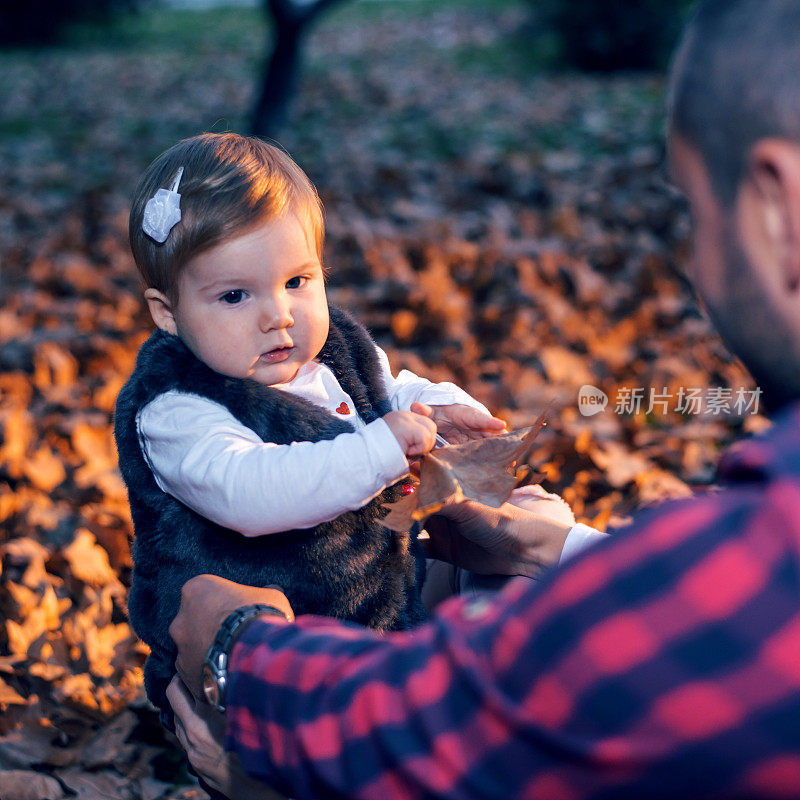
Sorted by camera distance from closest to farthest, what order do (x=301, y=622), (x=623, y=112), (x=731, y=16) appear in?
(x=731, y=16) < (x=301, y=622) < (x=623, y=112)

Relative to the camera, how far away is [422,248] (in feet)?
18.7

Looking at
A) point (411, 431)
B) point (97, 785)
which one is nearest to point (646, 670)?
point (411, 431)

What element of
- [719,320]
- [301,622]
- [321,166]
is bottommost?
[321,166]

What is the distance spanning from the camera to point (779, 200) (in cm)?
101

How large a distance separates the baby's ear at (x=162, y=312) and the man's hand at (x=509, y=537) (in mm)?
709

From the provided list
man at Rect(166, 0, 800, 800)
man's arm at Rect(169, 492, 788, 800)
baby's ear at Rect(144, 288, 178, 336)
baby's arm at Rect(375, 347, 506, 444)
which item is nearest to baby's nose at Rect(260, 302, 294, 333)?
baby's ear at Rect(144, 288, 178, 336)

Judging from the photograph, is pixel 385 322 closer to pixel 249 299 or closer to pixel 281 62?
pixel 249 299

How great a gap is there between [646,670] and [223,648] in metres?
0.79

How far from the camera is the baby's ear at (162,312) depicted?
186 centimetres

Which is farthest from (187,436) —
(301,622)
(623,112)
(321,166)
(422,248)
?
(623,112)

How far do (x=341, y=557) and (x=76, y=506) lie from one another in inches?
66.3

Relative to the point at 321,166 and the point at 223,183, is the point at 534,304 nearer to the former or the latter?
the point at 223,183

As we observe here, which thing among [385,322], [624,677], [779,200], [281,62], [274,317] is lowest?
[281,62]

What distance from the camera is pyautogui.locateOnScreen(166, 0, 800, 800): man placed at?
0.85 metres
